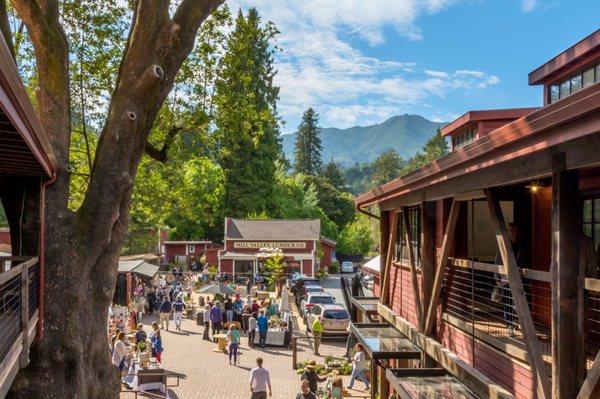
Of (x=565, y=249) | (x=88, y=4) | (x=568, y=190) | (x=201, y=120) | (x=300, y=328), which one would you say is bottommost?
(x=300, y=328)

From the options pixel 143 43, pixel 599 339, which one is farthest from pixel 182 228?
pixel 599 339

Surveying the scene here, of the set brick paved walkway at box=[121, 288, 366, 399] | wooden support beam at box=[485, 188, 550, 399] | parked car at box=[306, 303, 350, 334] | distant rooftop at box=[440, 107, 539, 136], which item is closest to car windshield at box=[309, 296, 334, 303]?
Result: brick paved walkway at box=[121, 288, 366, 399]

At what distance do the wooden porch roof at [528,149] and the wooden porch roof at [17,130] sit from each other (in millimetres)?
3233

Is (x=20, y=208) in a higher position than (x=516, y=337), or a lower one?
higher

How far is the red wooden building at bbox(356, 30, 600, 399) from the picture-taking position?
4492 millimetres

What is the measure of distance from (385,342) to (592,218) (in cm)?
520

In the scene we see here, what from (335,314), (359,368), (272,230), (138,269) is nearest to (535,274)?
(359,368)

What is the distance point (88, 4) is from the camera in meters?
13.2

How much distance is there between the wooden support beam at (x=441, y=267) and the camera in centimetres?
734

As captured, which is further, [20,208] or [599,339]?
[20,208]

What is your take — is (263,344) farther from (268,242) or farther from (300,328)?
(268,242)

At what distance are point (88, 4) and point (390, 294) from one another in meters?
9.09

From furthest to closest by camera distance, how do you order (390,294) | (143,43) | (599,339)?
(390,294)
(143,43)
(599,339)

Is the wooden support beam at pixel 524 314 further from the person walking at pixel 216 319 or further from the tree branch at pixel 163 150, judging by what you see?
the person walking at pixel 216 319
